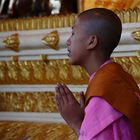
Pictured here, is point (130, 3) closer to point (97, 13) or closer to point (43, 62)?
point (43, 62)

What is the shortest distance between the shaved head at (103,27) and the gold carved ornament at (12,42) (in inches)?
47.6

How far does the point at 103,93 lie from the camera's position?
1291mm

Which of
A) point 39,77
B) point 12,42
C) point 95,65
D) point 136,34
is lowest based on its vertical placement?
point 39,77

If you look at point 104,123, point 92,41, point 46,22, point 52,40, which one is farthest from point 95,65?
point 46,22

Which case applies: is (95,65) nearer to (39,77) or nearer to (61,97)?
(61,97)

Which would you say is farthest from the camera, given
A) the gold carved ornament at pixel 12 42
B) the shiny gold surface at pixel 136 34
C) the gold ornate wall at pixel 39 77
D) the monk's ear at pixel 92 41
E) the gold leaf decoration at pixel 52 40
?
the gold carved ornament at pixel 12 42

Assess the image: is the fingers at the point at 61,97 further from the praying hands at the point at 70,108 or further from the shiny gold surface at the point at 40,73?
the shiny gold surface at the point at 40,73

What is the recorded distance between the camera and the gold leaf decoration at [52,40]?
2.43 m

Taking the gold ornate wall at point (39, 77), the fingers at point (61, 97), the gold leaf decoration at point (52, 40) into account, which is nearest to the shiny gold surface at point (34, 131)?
the gold ornate wall at point (39, 77)

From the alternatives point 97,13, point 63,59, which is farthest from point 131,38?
point 97,13

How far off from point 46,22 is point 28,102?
1.53 feet

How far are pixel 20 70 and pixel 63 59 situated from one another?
30 centimetres

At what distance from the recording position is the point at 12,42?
8.46ft

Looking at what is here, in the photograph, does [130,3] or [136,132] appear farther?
[130,3]
